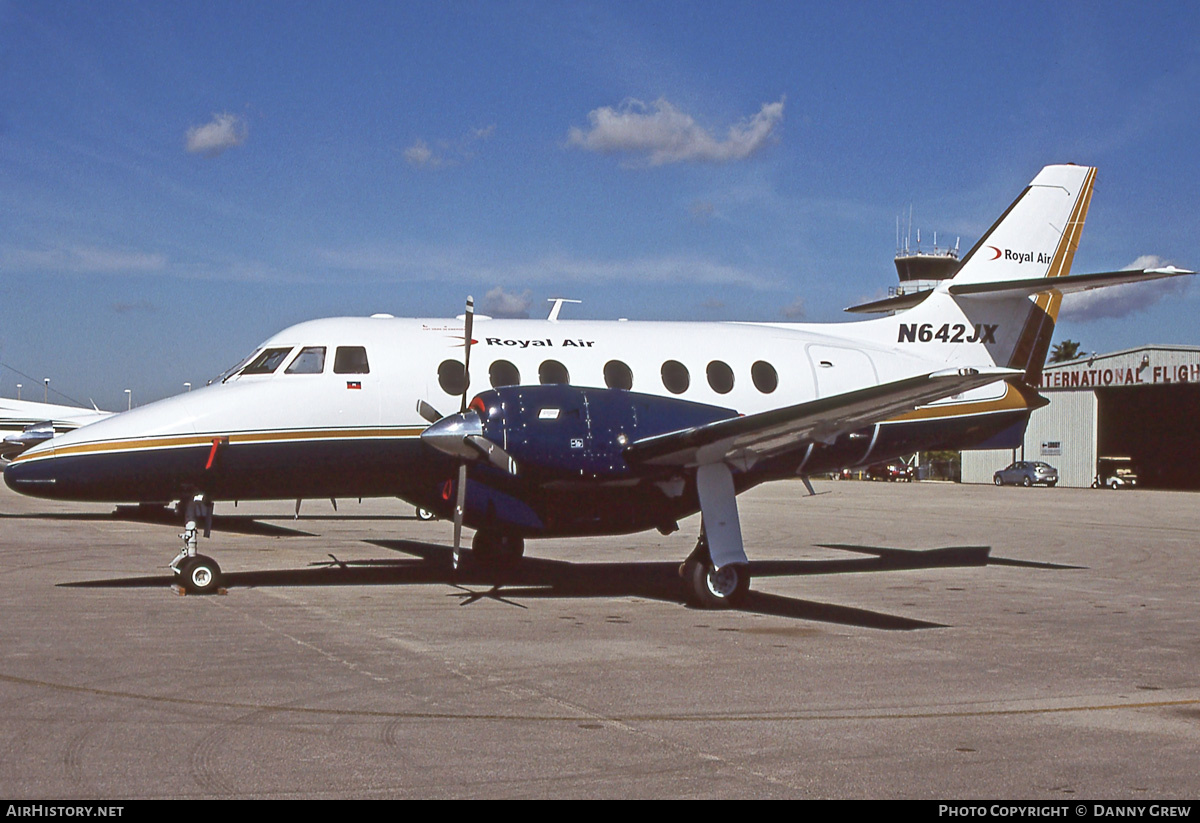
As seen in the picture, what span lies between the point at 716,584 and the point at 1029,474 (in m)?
53.3

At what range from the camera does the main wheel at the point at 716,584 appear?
1306 centimetres

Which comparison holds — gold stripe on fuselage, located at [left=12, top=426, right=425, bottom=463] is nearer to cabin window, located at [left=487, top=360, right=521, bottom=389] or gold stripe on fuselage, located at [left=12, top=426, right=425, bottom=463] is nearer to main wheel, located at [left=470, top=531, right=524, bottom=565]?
cabin window, located at [left=487, top=360, right=521, bottom=389]

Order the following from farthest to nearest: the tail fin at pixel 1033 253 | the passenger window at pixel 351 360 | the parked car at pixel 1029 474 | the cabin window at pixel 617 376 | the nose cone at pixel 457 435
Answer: the parked car at pixel 1029 474, the tail fin at pixel 1033 253, the cabin window at pixel 617 376, the passenger window at pixel 351 360, the nose cone at pixel 457 435

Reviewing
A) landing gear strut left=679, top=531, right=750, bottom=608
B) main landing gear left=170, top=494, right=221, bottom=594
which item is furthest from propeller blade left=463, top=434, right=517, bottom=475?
main landing gear left=170, top=494, right=221, bottom=594

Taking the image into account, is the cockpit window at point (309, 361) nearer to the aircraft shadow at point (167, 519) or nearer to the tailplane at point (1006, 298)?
the tailplane at point (1006, 298)

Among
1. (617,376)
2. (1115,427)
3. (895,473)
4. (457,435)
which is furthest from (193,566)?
(895,473)

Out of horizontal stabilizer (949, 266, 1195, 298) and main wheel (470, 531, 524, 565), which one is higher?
horizontal stabilizer (949, 266, 1195, 298)

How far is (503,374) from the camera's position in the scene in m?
14.9

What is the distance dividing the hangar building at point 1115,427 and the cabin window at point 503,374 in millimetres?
54437

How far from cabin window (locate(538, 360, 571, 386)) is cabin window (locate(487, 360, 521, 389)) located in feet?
1.01

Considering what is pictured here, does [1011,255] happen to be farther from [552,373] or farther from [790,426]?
[552,373]

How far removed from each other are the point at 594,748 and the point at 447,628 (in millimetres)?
4835

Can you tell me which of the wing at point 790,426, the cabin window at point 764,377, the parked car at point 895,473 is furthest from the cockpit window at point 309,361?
the parked car at point 895,473

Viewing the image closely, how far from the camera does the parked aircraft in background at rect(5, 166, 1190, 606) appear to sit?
12555mm
